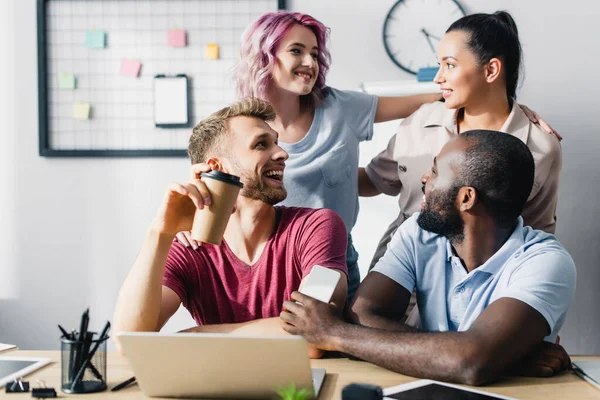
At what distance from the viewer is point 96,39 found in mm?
3145

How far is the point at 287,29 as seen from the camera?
2244 mm

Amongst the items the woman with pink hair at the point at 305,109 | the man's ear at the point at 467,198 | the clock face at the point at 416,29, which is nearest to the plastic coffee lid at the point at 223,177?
the man's ear at the point at 467,198

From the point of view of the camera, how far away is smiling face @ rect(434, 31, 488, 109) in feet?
6.86

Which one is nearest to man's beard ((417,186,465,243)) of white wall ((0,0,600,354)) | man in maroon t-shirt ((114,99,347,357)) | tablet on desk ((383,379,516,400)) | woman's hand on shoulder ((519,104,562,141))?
man in maroon t-shirt ((114,99,347,357))

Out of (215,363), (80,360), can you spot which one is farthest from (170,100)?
(215,363)

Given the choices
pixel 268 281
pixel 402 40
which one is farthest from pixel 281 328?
pixel 402 40

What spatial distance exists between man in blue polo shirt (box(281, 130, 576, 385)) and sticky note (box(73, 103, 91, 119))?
2000 mm

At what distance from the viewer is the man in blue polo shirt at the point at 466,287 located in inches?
48.3

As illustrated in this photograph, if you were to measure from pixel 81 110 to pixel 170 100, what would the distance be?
17.5 inches

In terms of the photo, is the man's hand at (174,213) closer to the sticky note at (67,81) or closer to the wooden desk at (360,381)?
the wooden desk at (360,381)

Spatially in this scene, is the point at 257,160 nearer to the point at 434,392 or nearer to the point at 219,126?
the point at 219,126

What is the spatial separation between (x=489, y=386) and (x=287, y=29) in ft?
4.75

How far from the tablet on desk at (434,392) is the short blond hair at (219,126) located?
0.86 meters

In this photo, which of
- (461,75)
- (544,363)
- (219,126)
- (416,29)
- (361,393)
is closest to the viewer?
(361,393)
